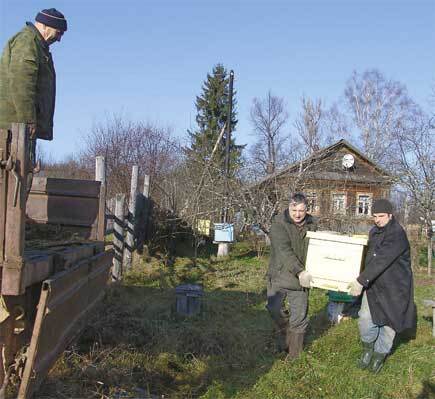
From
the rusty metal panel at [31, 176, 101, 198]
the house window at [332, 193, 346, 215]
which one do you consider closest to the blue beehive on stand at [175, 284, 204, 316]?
the rusty metal panel at [31, 176, 101, 198]

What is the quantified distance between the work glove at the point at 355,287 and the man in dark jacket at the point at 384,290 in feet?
0.33

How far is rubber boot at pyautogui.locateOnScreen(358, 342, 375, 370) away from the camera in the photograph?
5426 mm

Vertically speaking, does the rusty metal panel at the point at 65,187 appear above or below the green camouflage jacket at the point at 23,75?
below

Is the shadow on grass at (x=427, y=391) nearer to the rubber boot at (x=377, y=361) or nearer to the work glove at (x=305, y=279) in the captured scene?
the rubber boot at (x=377, y=361)

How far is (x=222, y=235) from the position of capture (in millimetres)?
14664

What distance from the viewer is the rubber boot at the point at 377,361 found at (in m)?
5.34

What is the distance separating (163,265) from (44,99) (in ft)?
24.9

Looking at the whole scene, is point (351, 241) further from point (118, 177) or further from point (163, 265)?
point (118, 177)

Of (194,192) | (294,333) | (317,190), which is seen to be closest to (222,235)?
(194,192)

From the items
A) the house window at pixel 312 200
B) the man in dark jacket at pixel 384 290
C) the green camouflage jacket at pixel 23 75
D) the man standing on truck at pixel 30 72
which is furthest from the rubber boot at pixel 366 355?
the house window at pixel 312 200

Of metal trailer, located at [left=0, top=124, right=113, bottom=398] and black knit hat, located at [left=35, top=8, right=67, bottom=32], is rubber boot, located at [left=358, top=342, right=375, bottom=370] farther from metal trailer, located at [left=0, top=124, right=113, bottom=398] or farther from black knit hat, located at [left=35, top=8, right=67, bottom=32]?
black knit hat, located at [left=35, top=8, right=67, bottom=32]

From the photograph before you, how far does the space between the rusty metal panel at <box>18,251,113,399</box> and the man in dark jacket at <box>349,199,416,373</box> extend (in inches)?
116

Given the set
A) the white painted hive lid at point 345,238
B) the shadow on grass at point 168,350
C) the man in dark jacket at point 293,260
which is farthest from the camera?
the man in dark jacket at point 293,260

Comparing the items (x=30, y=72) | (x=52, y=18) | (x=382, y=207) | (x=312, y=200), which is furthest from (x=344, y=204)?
(x=30, y=72)
